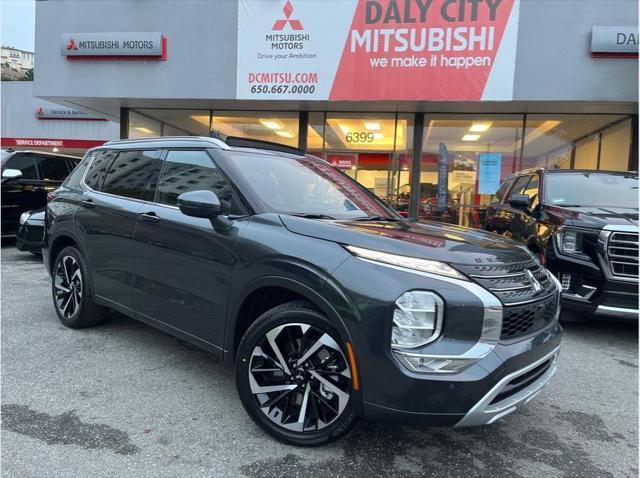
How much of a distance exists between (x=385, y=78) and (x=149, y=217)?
7.67 m

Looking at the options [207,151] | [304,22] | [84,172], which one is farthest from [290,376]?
[304,22]

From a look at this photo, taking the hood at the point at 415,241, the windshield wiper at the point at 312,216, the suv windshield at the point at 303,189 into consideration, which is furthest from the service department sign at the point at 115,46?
the hood at the point at 415,241

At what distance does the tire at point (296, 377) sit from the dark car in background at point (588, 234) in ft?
11.3

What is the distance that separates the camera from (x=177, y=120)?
45.0ft

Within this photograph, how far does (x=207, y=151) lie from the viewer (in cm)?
343

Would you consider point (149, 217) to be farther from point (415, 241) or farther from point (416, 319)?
point (416, 319)

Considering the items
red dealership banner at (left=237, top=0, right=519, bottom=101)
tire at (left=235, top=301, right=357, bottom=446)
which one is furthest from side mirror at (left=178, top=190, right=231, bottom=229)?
red dealership banner at (left=237, top=0, right=519, bottom=101)

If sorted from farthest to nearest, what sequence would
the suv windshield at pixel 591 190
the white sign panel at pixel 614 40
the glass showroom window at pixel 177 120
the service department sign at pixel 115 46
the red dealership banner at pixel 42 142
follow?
the red dealership banner at pixel 42 142 < the glass showroom window at pixel 177 120 < the service department sign at pixel 115 46 < the white sign panel at pixel 614 40 < the suv windshield at pixel 591 190

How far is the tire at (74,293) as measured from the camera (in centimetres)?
443

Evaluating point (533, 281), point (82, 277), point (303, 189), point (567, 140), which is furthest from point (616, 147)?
point (82, 277)

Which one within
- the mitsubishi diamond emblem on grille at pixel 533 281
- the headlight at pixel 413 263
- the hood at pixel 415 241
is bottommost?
the mitsubishi diamond emblem on grille at pixel 533 281

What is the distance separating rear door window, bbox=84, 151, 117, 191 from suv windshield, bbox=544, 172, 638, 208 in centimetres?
504

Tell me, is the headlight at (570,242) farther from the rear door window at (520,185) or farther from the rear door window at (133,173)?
the rear door window at (133,173)

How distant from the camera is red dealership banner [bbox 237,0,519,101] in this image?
9.53m
